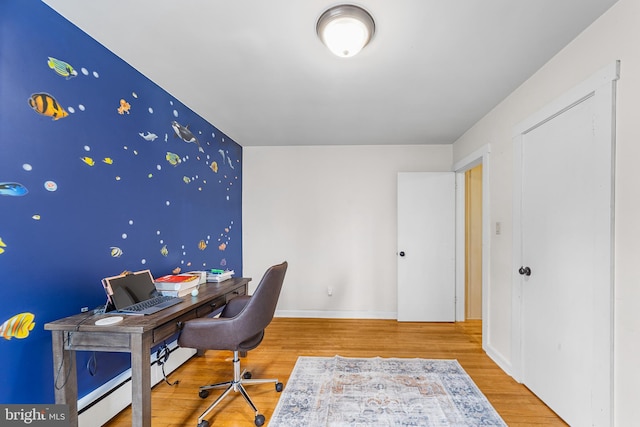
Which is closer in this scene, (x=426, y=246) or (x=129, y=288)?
(x=129, y=288)

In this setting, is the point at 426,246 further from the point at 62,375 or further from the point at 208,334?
the point at 62,375

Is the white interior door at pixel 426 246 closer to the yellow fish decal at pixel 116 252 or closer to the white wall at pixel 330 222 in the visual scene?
the white wall at pixel 330 222

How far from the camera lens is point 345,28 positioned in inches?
58.7

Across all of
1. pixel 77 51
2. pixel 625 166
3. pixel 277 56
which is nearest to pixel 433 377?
pixel 625 166

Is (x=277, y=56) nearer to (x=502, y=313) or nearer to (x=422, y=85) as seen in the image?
(x=422, y=85)

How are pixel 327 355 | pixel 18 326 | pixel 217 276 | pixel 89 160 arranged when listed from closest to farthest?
pixel 18 326, pixel 89 160, pixel 217 276, pixel 327 355

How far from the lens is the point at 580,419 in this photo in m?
1.69

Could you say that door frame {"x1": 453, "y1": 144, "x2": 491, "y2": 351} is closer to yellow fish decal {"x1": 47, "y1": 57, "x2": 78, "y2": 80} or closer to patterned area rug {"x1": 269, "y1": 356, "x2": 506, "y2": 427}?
patterned area rug {"x1": 269, "y1": 356, "x2": 506, "y2": 427}

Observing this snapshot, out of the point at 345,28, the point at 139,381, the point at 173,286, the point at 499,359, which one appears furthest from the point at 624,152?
→ the point at 173,286

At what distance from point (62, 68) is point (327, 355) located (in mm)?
2911

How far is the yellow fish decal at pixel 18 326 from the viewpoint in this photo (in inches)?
50.9

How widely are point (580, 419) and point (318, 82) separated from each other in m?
2.80

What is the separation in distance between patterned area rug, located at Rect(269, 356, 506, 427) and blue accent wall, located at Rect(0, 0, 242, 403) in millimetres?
1293

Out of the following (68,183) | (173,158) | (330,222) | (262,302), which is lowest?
(262,302)
